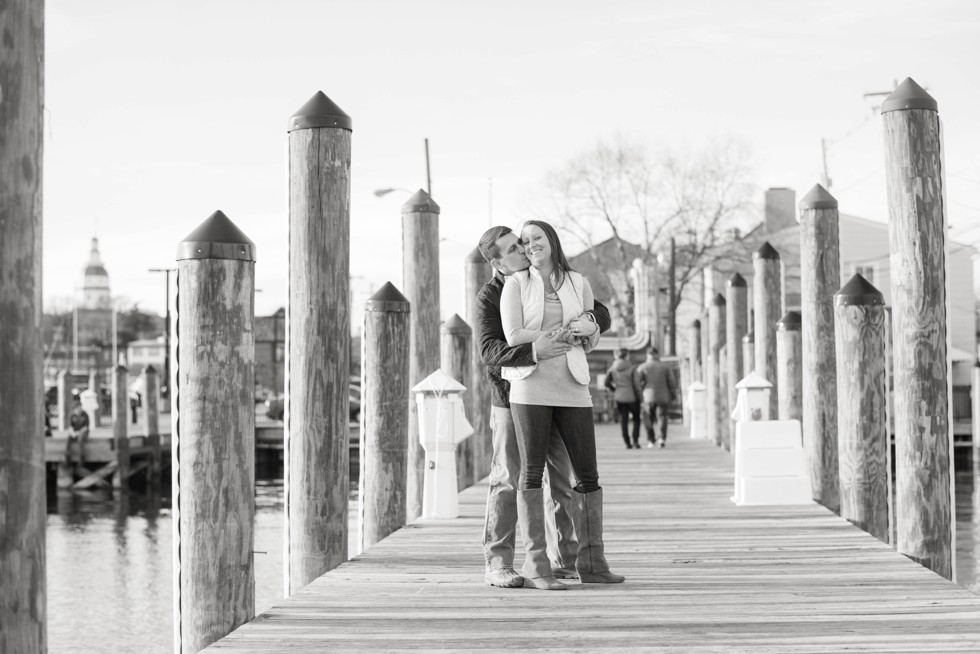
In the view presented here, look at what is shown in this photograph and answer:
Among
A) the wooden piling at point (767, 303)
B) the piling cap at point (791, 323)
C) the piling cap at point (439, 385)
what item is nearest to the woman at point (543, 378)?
the piling cap at point (439, 385)

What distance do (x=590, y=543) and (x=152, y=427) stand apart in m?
30.8

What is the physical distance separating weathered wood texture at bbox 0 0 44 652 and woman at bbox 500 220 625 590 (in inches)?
109

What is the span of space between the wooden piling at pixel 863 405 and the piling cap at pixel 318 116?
3723 mm

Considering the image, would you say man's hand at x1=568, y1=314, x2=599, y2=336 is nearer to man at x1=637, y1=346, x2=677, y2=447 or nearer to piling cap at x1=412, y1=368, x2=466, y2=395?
piling cap at x1=412, y1=368, x2=466, y2=395

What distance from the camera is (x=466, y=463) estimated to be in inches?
487

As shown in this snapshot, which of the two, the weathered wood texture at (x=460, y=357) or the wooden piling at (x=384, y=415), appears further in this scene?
the weathered wood texture at (x=460, y=357)

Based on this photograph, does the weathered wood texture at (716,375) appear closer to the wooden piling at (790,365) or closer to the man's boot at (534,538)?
the wooden piling at (790,365)

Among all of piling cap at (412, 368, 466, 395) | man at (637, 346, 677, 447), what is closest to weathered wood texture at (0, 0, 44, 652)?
piling cap at (412, 368, 466, 395)

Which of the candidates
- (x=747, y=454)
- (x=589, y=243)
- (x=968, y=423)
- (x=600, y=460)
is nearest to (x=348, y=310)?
(x=747, y=454)

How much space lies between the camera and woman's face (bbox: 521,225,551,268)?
5.99 metres

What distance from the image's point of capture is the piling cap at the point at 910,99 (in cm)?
688

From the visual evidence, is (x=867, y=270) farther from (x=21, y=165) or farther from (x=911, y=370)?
(x=21, y=165)

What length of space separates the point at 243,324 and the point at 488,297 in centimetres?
134

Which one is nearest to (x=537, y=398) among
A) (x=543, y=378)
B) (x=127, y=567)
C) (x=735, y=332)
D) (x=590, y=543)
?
(x=543, y=378)
